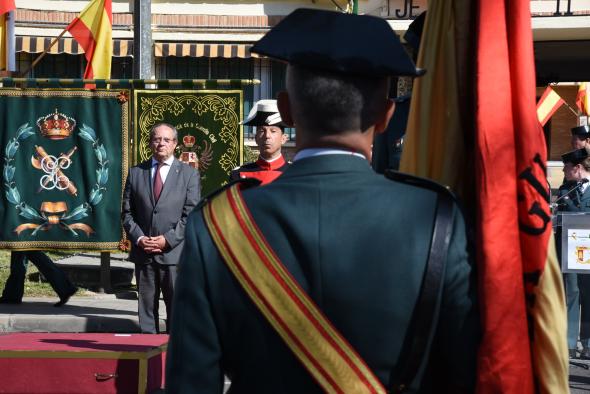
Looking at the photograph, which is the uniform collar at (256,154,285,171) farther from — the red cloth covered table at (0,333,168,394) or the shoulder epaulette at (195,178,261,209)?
the shoulder epaulette at (195,178,261,209)

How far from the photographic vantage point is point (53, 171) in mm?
10617

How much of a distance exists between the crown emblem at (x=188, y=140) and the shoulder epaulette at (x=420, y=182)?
8.42 meters

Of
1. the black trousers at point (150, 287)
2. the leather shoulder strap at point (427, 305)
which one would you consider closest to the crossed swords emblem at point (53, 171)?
the black trousers at point (150, 287)

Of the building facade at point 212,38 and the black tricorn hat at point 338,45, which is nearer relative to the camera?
the black tricorn hat at point 338,45

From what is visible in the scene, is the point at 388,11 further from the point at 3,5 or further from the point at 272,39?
the point at 272,39

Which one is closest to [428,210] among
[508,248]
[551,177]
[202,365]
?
[508,248]

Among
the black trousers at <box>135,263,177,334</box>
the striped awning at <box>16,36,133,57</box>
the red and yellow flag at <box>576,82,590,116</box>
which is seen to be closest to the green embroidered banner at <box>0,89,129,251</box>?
the black trousers at <box>135,263,177,334</box>

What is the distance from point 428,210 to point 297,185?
0.28 m

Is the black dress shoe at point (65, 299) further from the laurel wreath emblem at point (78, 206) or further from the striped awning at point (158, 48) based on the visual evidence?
the striped awning at point (158, 48)

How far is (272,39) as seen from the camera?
88.8 inches

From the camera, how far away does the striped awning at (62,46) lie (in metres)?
23.4

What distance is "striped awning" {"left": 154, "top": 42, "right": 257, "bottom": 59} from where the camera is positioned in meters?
24.1

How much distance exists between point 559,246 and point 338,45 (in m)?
7.31

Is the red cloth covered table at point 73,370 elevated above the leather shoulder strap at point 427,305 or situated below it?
below
